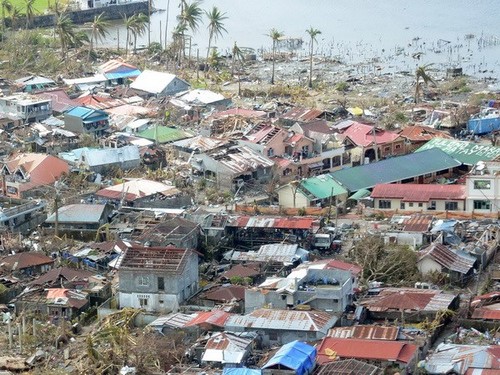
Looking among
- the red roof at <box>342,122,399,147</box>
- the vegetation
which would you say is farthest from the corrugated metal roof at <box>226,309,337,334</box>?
the red roof at <box>342,122,399,147</box>

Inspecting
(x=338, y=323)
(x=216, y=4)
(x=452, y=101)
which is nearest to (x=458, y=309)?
(x=338, y=323)

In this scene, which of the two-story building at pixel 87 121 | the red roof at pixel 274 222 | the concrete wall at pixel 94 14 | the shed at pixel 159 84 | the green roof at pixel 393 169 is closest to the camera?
the red roof at pixel 274 222

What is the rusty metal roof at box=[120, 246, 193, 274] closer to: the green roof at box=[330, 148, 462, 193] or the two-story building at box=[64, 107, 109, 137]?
the green roof at box=[330, 148, 462, 193]

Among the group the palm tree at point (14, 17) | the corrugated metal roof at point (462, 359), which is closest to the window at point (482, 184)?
the corrugated metal roof at point (462, 359)

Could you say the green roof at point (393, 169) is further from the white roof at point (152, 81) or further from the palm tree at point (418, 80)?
the white roof at point (152, 81)

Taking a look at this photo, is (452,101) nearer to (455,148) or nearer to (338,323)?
(455,148)
